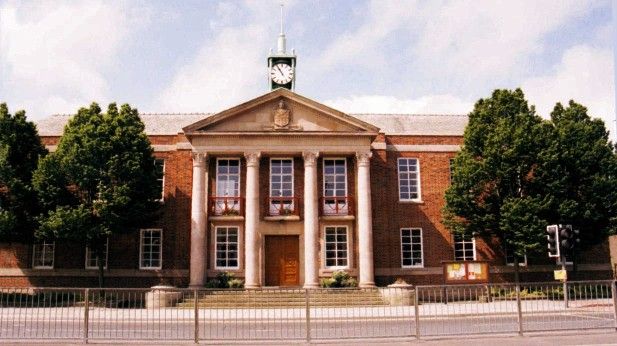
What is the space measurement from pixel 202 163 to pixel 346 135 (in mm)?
7255

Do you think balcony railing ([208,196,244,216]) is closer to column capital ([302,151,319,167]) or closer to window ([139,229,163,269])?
window ([139,229,163,269])

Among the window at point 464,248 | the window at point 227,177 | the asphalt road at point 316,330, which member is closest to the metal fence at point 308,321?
the asphalt road at point 316,330

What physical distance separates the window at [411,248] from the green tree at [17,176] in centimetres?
1808

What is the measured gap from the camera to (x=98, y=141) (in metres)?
25.2

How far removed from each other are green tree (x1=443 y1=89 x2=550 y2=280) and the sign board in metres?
2.14

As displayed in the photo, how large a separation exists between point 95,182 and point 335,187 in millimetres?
11756

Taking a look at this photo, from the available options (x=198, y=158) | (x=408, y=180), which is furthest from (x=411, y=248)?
(x=198, y=158)

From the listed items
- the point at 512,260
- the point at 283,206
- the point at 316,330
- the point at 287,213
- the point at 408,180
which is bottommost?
the point at 316,330

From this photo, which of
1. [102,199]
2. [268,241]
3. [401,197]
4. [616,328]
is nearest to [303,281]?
[268,241]

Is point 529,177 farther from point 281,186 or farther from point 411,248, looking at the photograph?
point 281,186

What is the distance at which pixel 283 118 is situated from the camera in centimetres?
2814

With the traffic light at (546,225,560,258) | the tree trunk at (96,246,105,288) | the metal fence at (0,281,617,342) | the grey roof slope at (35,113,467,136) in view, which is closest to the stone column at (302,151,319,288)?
the grey roof slope at (35,113,467,136)

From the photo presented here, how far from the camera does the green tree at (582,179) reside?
2569 cm

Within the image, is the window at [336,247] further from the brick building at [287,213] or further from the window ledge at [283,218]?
the window ledge at [283,218]
